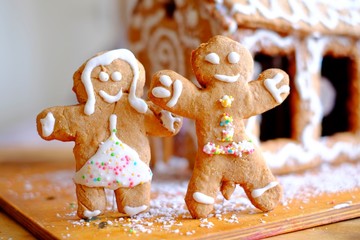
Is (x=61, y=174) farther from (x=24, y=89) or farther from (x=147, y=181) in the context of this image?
(x=24, y=89)

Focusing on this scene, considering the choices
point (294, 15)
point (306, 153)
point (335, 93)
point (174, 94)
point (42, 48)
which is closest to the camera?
point (174, 94)

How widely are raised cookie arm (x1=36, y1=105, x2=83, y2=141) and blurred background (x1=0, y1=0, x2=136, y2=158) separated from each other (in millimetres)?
1688

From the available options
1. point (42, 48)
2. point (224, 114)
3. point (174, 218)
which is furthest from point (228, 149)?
point (42, 48)

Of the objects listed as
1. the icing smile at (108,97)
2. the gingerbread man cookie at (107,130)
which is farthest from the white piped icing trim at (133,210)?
the icing smile at (108,97)

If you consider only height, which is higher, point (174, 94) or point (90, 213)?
point (174, 94)

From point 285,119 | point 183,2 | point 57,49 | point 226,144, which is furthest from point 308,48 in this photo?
point 57,49

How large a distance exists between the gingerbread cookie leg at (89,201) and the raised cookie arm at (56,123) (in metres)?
0.11

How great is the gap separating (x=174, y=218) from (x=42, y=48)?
1.93 meters

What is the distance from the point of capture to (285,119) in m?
1.68

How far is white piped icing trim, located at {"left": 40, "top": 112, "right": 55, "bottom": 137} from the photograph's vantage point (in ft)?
3.32

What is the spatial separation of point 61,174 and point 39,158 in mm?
355

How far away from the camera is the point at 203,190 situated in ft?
3.37

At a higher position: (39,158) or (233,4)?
(233,4)

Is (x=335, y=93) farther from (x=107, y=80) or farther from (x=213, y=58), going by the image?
(x=107, y=80)
